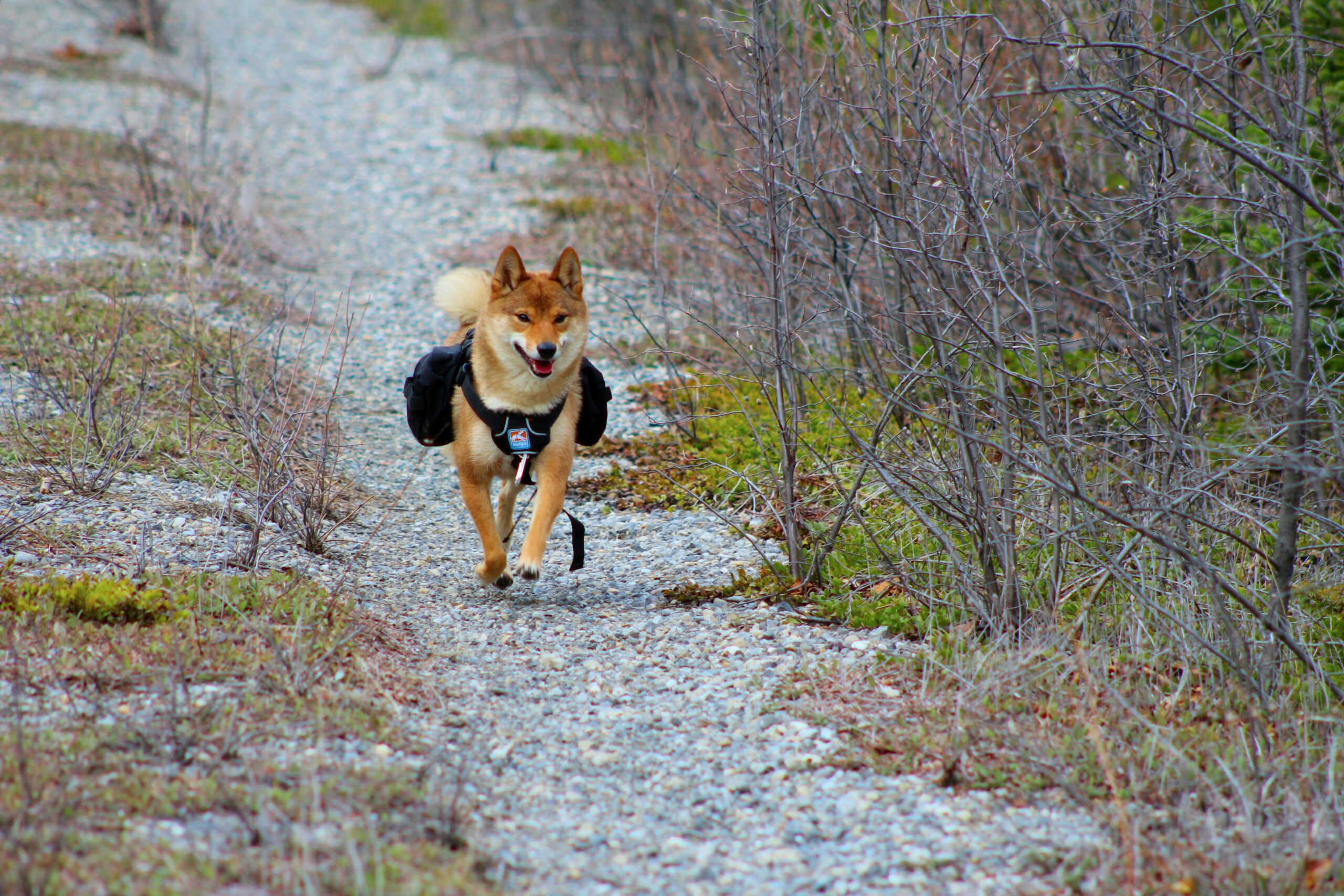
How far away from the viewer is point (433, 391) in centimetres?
596

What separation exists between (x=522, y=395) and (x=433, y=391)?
55cm

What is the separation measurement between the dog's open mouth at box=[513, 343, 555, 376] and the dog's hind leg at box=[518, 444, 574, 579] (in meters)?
0.42

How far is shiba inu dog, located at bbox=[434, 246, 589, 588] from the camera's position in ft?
18.6

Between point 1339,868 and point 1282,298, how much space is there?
8.15 ft

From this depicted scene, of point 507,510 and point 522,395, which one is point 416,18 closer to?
point 507,510

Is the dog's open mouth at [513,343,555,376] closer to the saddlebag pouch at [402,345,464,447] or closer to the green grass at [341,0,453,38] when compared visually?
the saddlebag pouch at [402,345,464,447]

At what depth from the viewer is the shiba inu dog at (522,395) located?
18.6 feet

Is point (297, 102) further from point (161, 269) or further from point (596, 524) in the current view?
point (596, 524)

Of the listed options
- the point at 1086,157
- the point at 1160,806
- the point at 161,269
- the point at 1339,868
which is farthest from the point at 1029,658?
the point at 161,269

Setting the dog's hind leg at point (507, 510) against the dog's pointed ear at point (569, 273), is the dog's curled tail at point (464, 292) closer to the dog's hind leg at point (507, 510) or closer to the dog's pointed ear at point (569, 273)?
the dog's pointed ear at point (569, 273)

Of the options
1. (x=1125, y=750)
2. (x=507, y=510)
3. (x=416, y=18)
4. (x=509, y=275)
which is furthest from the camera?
(x=416, y=18)

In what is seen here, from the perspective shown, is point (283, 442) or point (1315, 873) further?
point (283, 442)

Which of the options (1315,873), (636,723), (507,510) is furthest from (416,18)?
→ (1315,873)

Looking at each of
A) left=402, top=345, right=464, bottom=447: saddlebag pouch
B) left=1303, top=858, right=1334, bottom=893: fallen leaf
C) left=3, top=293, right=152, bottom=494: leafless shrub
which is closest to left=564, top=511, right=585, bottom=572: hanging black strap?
left=402, top=345, right=464, bottom=447: saddlebag pouch
